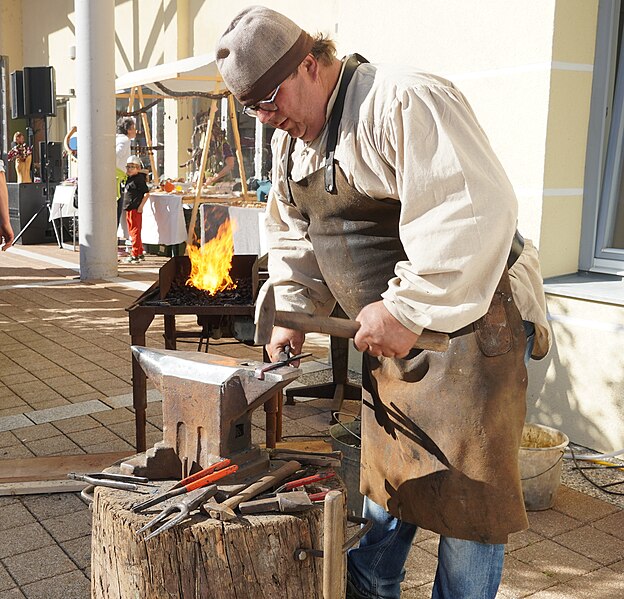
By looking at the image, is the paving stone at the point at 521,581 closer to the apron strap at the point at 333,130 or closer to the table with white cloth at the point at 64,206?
the apron strap at the point at 333,130

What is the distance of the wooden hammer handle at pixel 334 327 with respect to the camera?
1.97 m

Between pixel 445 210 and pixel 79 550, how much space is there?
226 centimetres

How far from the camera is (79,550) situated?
3.25m

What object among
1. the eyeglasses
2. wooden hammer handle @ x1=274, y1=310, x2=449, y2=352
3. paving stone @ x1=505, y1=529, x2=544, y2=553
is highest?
the eyeglasses

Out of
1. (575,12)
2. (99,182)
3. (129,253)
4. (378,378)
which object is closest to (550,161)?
(575,12)

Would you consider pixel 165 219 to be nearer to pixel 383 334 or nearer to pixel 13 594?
pixel 13 594

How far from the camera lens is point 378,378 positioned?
93.2 inches

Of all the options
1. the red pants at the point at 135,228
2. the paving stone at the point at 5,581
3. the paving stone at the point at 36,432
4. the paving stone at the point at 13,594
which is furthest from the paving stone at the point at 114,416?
the red pants at the point at 135,228

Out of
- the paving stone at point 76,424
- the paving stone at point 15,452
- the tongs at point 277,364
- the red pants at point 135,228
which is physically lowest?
the paving stone at point 15,452

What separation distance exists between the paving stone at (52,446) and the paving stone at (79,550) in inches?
40.8

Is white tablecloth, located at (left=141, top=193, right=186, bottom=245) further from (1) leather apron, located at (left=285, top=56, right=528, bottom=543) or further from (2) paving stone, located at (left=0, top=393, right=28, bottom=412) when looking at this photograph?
(1) leather apron, located at (left=285, top=56, right=528, bottom=543)

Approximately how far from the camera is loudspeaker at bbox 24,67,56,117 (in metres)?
13.7

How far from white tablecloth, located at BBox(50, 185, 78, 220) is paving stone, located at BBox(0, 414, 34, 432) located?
8173 millimetres

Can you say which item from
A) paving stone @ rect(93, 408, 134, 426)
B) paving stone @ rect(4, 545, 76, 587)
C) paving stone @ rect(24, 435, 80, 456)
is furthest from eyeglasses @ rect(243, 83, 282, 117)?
paving stone @ rect(93, 408, 134, 426)
